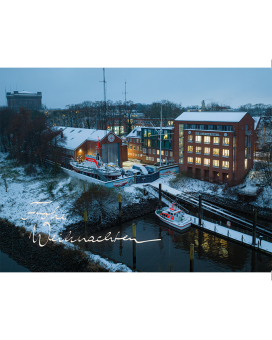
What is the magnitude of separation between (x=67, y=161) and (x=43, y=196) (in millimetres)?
6769

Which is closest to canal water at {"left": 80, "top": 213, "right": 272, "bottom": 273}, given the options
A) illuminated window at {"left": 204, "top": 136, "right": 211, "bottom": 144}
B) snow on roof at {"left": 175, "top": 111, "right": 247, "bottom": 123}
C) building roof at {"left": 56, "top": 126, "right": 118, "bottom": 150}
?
illuminated window at {"left": 204, "top": 136, "right": 211, "bottom": 144}

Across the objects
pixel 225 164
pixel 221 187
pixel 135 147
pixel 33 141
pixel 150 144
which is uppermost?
pixel 33 141

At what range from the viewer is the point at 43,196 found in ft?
57.2

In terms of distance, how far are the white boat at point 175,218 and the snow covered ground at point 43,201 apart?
2.89 meters

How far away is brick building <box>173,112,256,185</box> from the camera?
1934cm

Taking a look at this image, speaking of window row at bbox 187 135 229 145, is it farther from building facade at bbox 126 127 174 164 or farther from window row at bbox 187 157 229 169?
building facade at bbox 126 127 174 164

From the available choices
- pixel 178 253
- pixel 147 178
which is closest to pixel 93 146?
pixel 147 178

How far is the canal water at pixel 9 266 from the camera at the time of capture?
417 inches

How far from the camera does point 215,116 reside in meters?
20.2

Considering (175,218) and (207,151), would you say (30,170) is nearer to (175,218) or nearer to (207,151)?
(175,218)

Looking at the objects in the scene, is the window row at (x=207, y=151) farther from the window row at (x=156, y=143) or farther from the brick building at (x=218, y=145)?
the window row at (x=156, y=143)

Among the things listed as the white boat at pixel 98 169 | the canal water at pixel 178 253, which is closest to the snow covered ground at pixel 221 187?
the white boat at pixel 98 169

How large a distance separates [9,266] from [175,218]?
8.24 meters

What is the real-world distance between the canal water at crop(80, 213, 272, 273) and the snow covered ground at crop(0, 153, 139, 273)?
1.00 m
